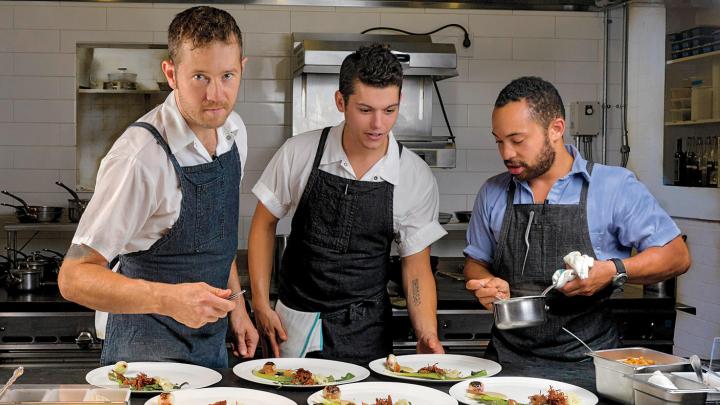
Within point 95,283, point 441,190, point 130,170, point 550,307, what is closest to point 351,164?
point 550,307

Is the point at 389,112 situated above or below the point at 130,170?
above

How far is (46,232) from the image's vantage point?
5750 millimetres

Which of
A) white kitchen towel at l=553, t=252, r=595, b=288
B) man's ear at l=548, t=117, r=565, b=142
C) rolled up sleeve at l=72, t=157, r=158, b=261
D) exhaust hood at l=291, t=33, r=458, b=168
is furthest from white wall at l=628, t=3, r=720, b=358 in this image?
rolled up sleeve at l=72, t=157, r=158, b=261

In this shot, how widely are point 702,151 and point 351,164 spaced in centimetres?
278

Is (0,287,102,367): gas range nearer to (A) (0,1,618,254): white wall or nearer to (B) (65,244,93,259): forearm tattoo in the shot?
(A) (0,1,618,254): white wall

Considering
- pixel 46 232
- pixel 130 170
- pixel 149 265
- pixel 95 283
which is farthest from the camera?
pixel 46 232

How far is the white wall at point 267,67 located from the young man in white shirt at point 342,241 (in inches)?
96.1

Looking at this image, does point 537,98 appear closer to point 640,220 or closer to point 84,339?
point 640,220

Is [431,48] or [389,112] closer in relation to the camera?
[389,112]

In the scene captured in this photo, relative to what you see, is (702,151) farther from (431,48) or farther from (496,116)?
(496,116)

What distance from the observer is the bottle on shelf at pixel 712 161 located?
5.21 meters

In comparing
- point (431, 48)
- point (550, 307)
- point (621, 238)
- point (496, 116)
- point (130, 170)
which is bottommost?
point (550, 307)

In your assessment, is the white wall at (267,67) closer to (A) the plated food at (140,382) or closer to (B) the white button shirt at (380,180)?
(B) the white button shirt at (380,180)

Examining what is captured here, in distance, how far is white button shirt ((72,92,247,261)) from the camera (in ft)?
8.05
